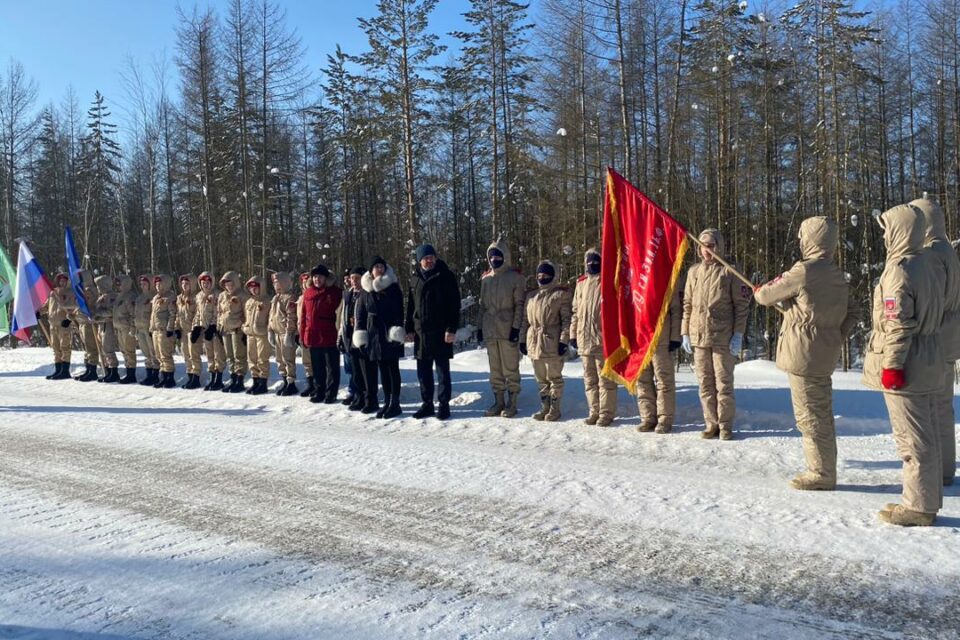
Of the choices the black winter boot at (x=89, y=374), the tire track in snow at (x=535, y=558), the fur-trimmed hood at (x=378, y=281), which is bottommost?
the tire track in snow at (x=535, y=558)

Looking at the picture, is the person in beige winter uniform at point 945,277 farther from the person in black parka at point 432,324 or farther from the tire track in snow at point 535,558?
the person in black parka at point 432,324

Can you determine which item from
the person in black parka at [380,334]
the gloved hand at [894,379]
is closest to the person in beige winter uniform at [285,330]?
the person in black parka at [380,334]

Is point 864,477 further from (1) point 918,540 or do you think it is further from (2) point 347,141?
(2) point 347,141

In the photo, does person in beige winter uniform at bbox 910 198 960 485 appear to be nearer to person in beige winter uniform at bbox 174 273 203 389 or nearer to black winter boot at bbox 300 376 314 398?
black winter boot at bbox 300 376 314 398

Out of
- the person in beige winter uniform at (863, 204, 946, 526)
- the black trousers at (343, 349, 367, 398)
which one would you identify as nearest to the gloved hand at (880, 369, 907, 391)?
the person in beige winter uniform at (863, 204, 946, 526)

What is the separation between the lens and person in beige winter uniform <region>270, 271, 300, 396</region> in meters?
11.9

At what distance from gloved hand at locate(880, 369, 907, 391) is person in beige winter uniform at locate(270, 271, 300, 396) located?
9.14 m

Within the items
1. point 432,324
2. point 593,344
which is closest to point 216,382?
point 432,324

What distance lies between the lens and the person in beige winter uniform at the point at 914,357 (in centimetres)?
471

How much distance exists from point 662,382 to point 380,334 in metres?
4.04

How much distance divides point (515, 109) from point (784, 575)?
24.9m

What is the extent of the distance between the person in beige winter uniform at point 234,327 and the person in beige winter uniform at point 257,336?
346mm

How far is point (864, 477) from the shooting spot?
6.00 m

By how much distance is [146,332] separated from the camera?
47.2ft
